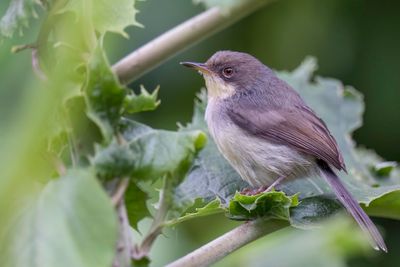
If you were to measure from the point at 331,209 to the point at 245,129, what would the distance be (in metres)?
1.44

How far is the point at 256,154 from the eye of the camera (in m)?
4.08

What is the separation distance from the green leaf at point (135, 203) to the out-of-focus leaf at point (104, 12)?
13.2 inches

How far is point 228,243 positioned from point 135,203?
0.36 meters

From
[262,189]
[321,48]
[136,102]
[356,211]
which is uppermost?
[136,102]

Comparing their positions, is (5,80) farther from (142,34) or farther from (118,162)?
(142,34)

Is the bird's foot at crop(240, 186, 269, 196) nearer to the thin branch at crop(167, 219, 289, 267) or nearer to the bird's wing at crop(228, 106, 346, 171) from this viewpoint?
the bird's wing at crop(228, 106, 346, 171)

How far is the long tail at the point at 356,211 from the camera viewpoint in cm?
A: 297

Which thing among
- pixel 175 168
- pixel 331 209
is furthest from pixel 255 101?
pixel 175 168

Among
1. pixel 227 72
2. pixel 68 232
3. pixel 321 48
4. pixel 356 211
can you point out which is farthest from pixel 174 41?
pixel 321 48

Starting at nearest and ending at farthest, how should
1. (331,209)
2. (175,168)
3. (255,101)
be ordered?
(175,168) → (331,209) → (255,101)

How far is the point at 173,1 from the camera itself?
17.5ft

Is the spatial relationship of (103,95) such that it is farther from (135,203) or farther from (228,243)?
(228,243)

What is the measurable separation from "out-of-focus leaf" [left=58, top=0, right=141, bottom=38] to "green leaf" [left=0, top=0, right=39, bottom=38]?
10.5 inches

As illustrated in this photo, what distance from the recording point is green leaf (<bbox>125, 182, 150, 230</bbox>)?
5.11 ft
